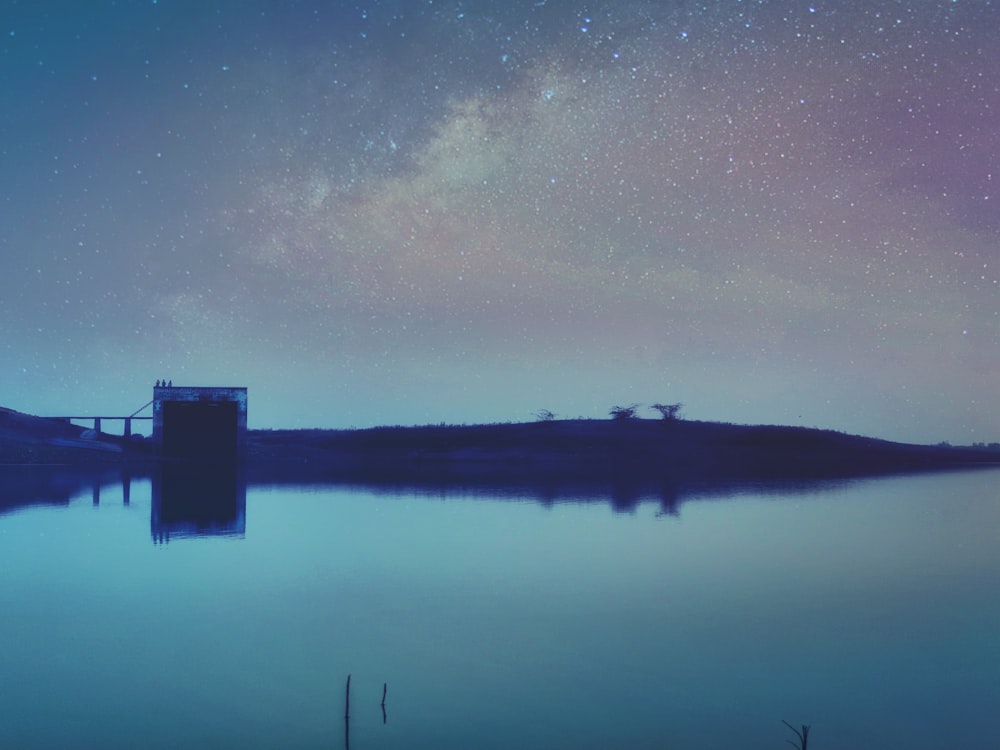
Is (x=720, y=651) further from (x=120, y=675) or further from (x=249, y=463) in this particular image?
(x=249, y=463)

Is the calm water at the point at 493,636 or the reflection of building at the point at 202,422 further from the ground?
the reflection of building at the point at 202,422

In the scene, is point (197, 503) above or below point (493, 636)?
above

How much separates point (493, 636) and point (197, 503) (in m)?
18.9

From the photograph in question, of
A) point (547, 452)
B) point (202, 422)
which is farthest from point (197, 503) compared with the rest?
point (547, 452)

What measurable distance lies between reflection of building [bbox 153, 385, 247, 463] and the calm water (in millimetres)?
26005

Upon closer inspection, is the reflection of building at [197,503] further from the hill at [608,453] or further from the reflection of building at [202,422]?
the hill at [608,453]

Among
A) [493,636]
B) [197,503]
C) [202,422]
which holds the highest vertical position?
[202,422]

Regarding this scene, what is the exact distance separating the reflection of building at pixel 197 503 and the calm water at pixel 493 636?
31 cm

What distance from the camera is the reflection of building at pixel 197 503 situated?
68.0ft

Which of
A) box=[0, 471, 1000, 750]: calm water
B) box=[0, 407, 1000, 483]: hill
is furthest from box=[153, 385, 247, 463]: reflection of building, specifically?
box=[0, 471, 1000, 750]: calm water

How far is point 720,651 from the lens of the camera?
10672 millimetres

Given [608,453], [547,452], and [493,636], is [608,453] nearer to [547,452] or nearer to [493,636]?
[547,452]

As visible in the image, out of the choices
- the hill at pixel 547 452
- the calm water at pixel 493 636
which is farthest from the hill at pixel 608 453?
the calm water at pixel 493 636

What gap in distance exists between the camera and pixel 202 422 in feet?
155
